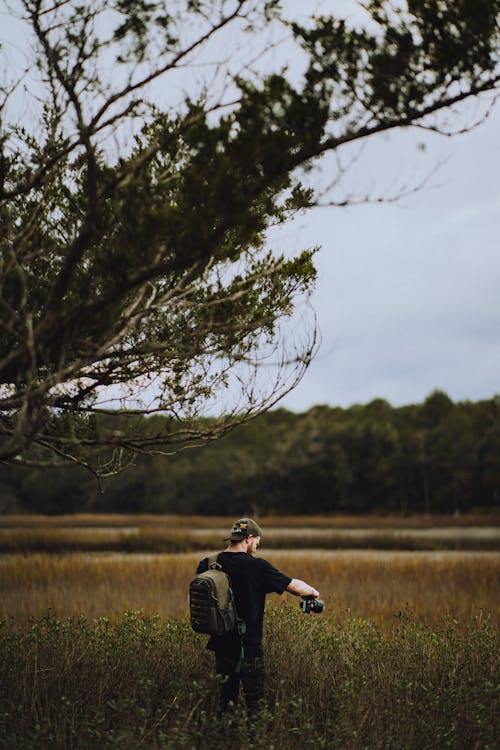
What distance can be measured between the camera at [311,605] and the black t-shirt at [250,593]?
0.61 ft

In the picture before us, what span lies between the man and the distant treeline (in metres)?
67.5

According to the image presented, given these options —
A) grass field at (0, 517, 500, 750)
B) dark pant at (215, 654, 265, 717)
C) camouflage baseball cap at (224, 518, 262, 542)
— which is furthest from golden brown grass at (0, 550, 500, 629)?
camouflage baseball cap at (224, 518, 262, 542)

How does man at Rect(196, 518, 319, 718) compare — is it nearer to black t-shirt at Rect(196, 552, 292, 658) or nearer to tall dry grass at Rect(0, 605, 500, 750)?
black t-shirt at Rect(196, 552, 292, 658)

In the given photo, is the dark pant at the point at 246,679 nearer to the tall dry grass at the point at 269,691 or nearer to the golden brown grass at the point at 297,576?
the tall dry grass at the point at 269,691

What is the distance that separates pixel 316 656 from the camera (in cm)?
708

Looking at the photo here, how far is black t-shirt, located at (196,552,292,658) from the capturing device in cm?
566

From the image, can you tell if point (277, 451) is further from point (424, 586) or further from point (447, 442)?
point (424, 586)

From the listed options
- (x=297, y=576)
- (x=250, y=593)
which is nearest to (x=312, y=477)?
(x=297, y=576)

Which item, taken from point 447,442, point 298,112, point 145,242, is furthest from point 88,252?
point 447,442

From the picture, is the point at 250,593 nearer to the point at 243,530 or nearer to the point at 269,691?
the point at 243,530

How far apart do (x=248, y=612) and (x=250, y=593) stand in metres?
0.14

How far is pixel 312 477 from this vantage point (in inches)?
3155

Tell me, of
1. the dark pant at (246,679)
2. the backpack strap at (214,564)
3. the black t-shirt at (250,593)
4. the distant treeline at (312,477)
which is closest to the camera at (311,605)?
the black t-shirt at (250,593)

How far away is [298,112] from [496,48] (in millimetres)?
1355
